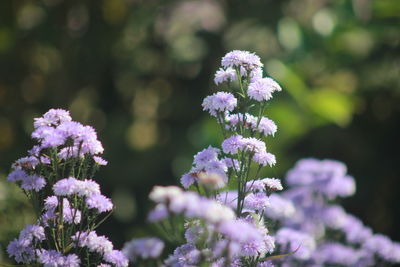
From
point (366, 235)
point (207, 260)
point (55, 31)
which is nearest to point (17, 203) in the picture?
point (207, 260)

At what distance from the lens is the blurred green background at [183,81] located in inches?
147

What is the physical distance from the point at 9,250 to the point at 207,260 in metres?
0.42

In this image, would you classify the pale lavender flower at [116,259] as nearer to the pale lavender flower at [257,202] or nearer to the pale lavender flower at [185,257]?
the pale lavender flower at [185,257]

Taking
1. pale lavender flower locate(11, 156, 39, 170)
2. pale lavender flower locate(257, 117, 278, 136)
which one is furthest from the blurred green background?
pale lavender flower locate(11, 156, 39, 170)

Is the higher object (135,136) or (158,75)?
(158,75)

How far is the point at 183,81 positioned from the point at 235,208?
2921 mm

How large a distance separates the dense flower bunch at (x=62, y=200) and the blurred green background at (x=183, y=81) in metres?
2.27

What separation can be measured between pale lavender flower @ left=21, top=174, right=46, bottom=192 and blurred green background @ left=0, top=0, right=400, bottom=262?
231 cm

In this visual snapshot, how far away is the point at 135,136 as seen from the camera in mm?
4016

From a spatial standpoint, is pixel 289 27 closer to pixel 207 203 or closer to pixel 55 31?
pixel 55 31

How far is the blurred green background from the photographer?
3.73 metres

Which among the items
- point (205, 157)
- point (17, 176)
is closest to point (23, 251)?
point (17, 176)

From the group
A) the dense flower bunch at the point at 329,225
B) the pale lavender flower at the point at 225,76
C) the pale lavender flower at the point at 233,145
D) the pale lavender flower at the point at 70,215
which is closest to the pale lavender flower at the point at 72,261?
the pale lavender flower at the point at 70,215

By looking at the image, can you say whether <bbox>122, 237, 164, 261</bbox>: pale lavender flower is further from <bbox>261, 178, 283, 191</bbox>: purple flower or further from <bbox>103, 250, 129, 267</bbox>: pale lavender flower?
<bbox>261, 178, 283, 191</bbox>: purple flower
